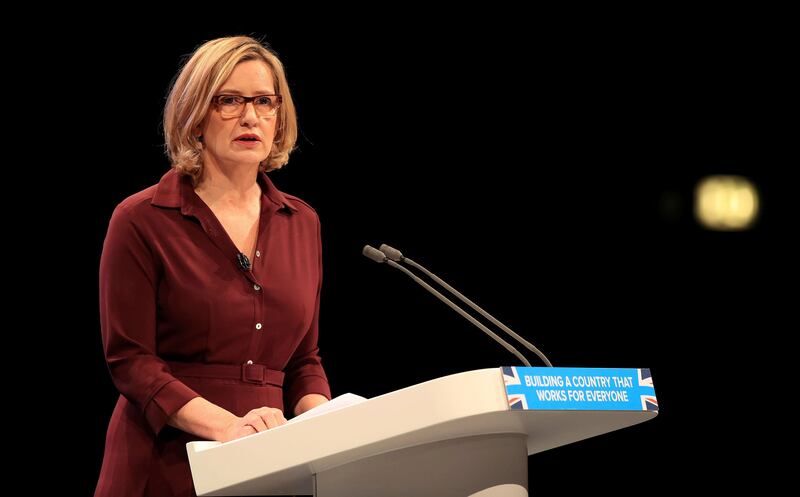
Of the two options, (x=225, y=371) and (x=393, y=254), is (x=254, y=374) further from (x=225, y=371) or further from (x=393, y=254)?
(x=393, y=254)

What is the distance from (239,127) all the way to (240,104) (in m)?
0.06

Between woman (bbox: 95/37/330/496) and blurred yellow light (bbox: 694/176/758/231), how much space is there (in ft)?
7.51

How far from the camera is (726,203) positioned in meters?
4.57

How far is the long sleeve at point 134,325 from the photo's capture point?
2.37 metres

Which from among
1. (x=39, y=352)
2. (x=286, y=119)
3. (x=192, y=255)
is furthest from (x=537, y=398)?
(x=39, y=352)

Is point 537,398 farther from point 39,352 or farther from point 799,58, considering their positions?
point 799,58

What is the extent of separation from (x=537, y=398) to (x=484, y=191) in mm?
2762

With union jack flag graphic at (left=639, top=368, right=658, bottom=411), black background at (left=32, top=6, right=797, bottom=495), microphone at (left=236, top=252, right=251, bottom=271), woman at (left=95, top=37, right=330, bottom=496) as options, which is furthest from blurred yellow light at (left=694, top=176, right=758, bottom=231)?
union jack flag graphic at (left=639, top=368, right=658, bottom=411)

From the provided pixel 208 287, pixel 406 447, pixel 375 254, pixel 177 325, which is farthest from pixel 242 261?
pixel 406 447

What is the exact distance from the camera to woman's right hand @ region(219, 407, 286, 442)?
220 cm

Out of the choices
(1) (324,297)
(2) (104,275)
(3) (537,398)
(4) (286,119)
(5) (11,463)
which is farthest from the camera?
(1) (324,297)

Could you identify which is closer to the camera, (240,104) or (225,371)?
(225,371)

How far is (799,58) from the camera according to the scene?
457 centimetres

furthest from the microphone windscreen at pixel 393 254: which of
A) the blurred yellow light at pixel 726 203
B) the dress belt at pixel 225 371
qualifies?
the blurred yellow light at pixel 726 203
